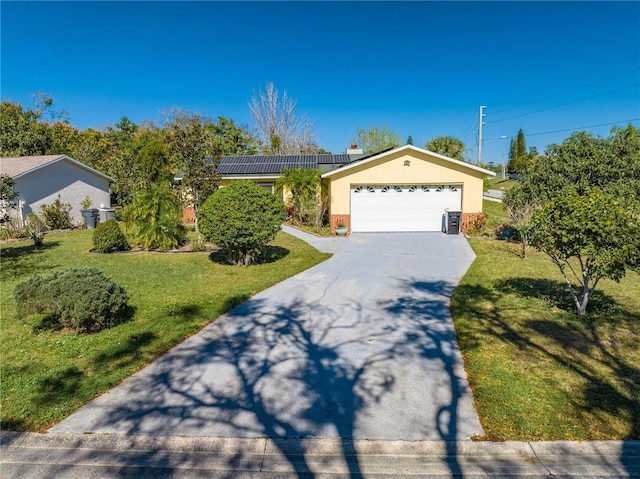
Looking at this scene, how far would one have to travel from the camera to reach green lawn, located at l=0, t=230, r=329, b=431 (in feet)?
14.3

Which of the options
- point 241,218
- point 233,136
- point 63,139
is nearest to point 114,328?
point 241,218

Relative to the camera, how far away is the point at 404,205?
56.9ft

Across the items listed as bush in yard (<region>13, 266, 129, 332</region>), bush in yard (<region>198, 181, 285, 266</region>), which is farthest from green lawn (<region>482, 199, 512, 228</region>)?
bush in yard (<region>13, 266, 129, 332</region>)

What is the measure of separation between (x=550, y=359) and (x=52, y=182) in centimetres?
2253

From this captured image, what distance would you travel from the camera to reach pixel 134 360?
5.19 meters

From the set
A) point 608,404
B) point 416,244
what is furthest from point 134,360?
point 416,244

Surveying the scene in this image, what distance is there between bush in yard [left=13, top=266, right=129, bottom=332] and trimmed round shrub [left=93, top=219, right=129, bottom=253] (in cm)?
712

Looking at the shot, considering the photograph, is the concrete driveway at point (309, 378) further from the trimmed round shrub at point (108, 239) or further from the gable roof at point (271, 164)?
the gable roof at point (271, 164)

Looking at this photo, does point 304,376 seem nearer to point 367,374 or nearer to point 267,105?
point 367,374

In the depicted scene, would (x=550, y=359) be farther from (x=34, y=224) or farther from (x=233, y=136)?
(x=233, y=136)

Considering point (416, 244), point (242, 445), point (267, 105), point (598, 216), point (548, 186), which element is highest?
point (267, 105)

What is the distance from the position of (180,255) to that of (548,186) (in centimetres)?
1319

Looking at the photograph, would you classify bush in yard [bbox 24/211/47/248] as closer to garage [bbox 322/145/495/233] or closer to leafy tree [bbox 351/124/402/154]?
garage [bbox 322/145/495/233]

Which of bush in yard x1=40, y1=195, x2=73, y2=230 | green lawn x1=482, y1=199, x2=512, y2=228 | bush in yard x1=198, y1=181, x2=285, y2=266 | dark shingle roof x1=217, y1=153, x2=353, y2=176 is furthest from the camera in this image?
dark shingle roof x1=217, y1=153, x2=353, y2=176
